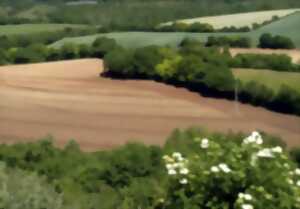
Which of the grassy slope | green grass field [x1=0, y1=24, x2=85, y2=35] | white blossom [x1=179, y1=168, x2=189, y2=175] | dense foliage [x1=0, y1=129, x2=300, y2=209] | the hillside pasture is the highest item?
white blossom [x1=179, y1=168, x2=189, y2=175]

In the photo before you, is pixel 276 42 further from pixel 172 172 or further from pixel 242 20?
pixel 172 172

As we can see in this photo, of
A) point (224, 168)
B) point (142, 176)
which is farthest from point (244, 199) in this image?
point (142, 176)

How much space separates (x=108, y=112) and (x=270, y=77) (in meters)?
4.49

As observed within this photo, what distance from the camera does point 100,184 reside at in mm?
18781

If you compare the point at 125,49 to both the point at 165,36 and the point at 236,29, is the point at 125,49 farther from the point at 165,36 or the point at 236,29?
the point at 236,29

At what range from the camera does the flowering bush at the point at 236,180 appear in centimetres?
1240

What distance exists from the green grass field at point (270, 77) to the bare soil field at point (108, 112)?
1020 mm

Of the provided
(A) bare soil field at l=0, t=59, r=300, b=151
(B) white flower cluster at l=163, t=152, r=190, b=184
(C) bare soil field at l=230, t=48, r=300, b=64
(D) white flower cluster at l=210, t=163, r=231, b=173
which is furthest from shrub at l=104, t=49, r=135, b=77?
(D) white flower cluster at l=210, t=163, r=231, b=173

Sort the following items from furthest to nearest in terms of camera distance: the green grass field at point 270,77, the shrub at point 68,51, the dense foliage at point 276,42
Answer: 1. the shrub at point 68,51
2. the dense foliage at point 276,42
3. the green grass field at point 270,77

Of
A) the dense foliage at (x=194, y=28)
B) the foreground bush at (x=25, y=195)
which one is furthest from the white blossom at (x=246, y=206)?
the dense foliage at (x=194, y=28)

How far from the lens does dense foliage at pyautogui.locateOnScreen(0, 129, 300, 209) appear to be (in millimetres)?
12570

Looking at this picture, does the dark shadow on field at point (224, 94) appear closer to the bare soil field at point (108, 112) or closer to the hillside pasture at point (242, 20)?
the bare soil field at point (108, 112)

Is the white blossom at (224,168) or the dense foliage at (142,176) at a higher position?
the white blossom at (224,168)

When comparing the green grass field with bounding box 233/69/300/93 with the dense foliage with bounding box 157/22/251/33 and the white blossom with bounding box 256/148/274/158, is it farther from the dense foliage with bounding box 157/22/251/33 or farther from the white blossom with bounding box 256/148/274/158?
the white blossom with bounding box 256/148/274/158
